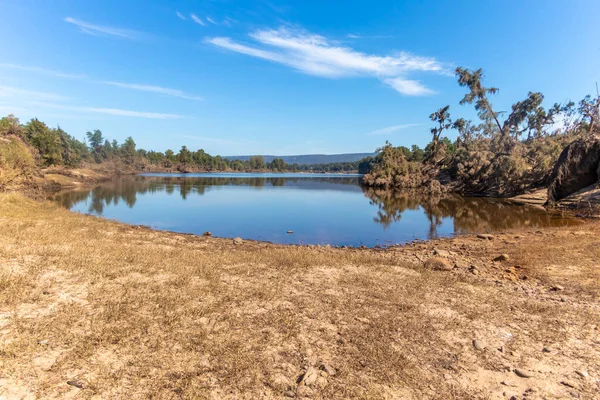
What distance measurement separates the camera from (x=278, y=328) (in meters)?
5.22

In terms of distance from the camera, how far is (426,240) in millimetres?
17719

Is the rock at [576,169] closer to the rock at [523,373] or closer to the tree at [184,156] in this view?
the rock at [523,373]

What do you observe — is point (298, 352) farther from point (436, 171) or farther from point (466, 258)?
point (436, 171)

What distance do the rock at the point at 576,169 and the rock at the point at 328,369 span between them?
112 feet

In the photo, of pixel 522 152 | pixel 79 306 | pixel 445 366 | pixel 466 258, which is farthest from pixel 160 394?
pixel 522 152

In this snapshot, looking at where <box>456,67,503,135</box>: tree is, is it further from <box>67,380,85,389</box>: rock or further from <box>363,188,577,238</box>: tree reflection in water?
<box>67,380,85,389</box>: rock

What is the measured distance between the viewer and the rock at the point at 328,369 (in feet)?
13.4

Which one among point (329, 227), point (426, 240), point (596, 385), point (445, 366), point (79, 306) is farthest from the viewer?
point (329, 227)

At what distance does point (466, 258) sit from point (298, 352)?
34.3ft

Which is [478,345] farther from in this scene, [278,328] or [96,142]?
[96,142]

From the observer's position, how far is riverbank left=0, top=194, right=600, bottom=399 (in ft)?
12.6

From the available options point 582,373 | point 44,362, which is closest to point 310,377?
point 44,362

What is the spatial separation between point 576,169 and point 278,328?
35322mm

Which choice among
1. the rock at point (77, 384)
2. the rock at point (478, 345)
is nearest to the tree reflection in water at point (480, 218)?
the rock at point (478, 345)
